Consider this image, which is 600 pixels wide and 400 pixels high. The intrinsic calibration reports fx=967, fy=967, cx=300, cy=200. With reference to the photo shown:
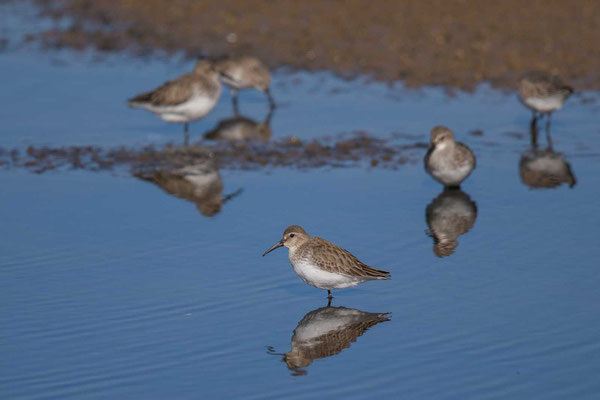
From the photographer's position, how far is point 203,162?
703 inches

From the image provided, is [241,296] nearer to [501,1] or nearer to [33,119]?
[33,119]

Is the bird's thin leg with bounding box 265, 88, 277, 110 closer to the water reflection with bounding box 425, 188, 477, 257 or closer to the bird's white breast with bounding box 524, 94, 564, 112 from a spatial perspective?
the bird's white breast with bounding box 524, 94, 564, 112

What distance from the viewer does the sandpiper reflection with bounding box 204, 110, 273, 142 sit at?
63.9ft

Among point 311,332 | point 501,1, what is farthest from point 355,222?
point 501,1

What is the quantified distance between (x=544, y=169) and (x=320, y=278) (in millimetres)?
6930

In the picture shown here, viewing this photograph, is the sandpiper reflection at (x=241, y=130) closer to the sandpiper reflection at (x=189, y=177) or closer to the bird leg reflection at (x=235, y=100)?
the bird leg reflection at (x=235, y=100)

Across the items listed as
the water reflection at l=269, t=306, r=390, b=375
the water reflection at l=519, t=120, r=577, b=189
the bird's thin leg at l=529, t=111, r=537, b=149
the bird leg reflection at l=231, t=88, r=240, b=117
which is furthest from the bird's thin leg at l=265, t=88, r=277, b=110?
the water reflection at l=269, t=306, r=390, b=375

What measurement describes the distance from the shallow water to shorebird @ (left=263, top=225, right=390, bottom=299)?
32 centimetres

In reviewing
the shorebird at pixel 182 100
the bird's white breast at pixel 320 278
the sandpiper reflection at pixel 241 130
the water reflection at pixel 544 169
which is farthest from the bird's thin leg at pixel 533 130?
the bird's white breast at pixel 320 278

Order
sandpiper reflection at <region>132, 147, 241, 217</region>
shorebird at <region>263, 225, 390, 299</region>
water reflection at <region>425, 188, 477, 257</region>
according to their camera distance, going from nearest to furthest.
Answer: shorebird at <region>263, 225, 390, 299</region> < water reflection at <region>425, 188, 477, 257</region> < sandpiper reflection at <region>132, 147, 241, 217</region>

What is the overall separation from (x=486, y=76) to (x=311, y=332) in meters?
13.6

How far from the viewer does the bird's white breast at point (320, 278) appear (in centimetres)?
1113

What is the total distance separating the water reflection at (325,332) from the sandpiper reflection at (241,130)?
8.56 meters

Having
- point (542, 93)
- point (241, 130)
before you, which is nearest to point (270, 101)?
point (241, 130)
